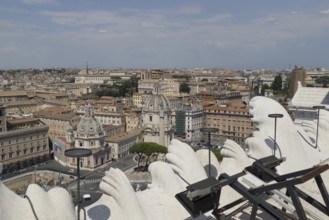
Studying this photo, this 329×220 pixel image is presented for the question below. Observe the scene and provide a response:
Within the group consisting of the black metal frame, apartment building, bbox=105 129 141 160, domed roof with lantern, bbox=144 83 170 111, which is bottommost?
apartment building, bbox=105 129 141 160

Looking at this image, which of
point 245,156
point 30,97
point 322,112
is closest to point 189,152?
point 245,156

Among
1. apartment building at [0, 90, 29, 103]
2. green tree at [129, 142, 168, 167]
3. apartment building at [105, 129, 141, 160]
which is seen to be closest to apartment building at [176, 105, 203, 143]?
apartment building at [105, 129, 141, 160]

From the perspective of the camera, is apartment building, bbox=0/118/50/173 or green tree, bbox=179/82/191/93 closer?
apartment building, bbox=0/118/50/173

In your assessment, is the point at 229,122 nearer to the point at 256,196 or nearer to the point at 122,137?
the point at 122,137

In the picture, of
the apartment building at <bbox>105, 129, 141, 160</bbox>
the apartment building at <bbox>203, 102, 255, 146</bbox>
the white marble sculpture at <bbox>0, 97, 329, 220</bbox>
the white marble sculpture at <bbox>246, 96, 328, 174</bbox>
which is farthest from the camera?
the apartment building at <bbox>203, 102, 255, 146</bbox>

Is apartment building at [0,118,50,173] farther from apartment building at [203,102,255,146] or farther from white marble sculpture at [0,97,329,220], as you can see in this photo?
white marble sculpture at [0,97,329,220]

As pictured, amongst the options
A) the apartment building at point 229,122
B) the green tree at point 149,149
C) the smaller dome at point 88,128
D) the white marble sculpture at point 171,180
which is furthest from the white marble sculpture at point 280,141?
the apartment building at point 229,122

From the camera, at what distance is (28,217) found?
273cm

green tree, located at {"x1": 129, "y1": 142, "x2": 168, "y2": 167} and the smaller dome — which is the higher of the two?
the smaller dome

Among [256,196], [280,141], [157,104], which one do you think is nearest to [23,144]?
[157,104]

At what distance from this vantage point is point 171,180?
12.6 ft

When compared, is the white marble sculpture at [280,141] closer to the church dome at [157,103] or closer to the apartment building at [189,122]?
the church dome at [157,103]

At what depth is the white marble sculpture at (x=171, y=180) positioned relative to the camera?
2822 mm

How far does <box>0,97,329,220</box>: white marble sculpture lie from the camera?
2.82 meters
